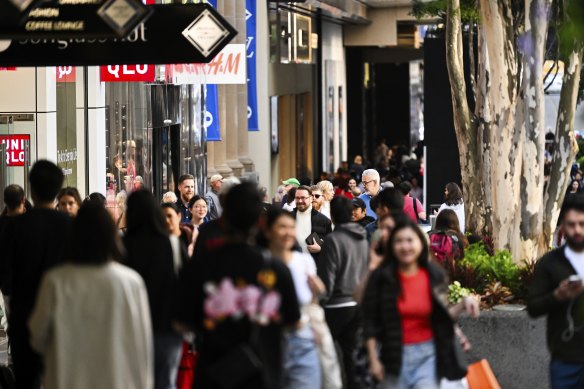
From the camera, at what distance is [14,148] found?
1805cm

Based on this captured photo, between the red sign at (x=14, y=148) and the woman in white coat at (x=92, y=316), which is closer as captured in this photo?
the woman in white coat at (x=92, y=316)

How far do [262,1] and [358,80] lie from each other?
24276 mm

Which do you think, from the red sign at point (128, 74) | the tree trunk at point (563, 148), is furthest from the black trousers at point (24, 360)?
the red sign at point (128, 74)

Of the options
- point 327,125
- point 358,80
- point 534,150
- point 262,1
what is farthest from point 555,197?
point 358,80

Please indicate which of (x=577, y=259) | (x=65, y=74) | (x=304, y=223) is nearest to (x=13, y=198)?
(x=577, y=259)

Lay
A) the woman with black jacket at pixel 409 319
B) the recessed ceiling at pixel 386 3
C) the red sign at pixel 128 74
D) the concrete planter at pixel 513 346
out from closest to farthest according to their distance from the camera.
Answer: the woman with black jacket at pixel 409 319 → the concrete planter at pixel 513 346 → the red sign at pixel 128 74 → the recessed ceiling at pixel 386 3

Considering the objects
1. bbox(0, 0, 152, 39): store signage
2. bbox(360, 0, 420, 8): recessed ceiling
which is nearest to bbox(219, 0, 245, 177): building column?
bbox(360, 0, 420, 8): recessed ceiling

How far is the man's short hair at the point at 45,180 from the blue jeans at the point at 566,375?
10.5 feet

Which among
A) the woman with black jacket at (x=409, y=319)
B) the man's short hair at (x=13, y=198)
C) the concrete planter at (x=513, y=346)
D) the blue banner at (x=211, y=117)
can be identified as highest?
the blue banner at (x=211, y=117)

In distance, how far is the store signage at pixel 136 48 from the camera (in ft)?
39.8

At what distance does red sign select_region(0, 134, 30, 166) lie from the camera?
18.0 metres

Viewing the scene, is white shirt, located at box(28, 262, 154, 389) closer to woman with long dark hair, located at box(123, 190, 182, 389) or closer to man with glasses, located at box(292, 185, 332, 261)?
woman with long dark hair, located at box(123, 190, 182, 389)

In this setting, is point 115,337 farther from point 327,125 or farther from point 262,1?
point 327,125

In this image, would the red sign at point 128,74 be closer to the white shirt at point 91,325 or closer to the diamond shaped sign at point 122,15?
the diamond shaped sign at point 122,15
